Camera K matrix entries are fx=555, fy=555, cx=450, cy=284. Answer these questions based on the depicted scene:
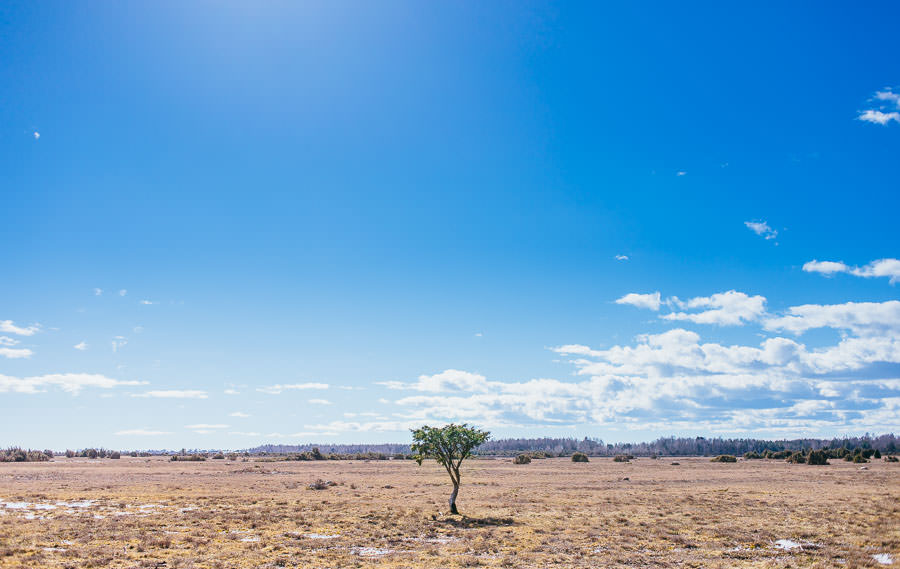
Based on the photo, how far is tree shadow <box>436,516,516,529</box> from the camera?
31.8m

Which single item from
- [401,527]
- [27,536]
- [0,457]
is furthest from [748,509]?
[0,457]

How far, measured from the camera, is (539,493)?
165 ft

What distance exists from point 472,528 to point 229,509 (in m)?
17.4

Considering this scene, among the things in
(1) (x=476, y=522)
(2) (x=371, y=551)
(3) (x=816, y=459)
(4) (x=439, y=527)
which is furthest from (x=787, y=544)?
(3) (x=816, y=459)

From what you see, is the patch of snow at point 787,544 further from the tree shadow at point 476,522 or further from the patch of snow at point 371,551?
the patch of snow at point 371,551

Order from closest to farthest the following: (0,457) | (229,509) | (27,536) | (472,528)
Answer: (27,536) → (472,528) → (229,509) → (0,457)

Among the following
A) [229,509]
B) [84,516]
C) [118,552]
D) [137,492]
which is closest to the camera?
[118,552]

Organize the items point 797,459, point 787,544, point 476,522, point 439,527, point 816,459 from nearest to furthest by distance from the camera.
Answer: point 787,544
point 439,527
point 476,522
point 816,459
point 797,459

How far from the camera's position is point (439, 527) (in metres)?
31.2

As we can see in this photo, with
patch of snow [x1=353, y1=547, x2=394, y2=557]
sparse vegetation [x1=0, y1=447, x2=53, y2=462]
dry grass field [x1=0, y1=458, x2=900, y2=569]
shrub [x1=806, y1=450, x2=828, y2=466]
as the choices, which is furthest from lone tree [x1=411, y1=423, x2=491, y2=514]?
sparse vegetation [x1=0, y1=447, x2=53, y2=462]

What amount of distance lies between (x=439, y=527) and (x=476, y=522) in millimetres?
2734

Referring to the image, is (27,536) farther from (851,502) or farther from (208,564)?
(851,502)

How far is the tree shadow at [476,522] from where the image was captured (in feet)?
104

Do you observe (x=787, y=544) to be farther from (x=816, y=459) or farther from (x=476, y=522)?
(x=816, y=459)
